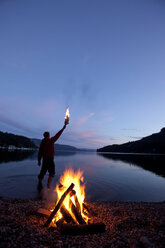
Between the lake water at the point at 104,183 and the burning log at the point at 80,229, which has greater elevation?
the burning log at the point at 80,229

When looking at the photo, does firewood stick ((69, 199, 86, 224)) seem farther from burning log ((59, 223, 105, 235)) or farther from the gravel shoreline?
the gravel shoreline

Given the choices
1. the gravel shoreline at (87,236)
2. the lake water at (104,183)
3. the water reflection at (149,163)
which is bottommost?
the water reflection at (149,163)

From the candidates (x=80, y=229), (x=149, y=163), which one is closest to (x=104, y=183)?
(x=80, y=229)

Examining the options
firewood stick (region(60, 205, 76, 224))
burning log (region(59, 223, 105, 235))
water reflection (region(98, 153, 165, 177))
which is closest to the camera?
burning log (region(59, 223, 105, 235))

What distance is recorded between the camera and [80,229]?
4.70 m

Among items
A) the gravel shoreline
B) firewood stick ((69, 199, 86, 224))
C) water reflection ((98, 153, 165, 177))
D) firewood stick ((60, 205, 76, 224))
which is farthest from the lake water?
firewood stick ((60, 205, 76, 224))

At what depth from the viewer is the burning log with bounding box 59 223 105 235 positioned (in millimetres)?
4621

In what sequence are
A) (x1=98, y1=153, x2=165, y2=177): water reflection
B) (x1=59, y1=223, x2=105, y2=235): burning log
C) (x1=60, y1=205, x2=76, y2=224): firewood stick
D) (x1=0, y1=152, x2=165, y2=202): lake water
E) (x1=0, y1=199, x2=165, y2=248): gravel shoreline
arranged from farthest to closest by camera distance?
1. (x1=98, y1=153, x2=165, y2=177): water reflection
2. (x1=0, y1=152, x2=165, y2=202): lake water
3. (x1=60, y1=205, x2=76, y2=224): firewood stick
4. (x1=59, y1=223, x2=105, y2=235): burning log
5. (x1=0, y1=199, x2=165, y2=248): gravel shoreline

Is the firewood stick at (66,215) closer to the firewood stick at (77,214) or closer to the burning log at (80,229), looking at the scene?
the firewood stick at (77,214)

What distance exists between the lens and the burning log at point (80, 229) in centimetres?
462

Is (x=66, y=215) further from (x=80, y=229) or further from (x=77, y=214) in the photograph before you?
(x=80, y=229)

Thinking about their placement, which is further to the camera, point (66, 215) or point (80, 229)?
point (66, 215)

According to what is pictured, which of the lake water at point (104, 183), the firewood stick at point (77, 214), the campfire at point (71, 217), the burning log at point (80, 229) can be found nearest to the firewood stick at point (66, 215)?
the campfire at point (71, 217)

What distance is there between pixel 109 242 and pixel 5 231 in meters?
3.03
